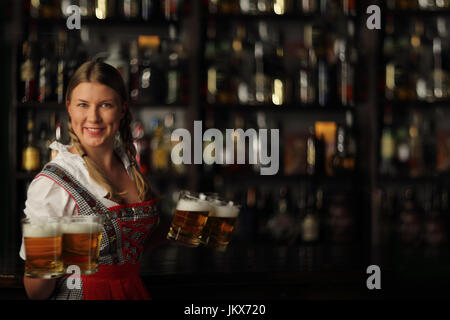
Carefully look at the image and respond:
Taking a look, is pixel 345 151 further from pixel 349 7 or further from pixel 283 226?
pixel 349 7

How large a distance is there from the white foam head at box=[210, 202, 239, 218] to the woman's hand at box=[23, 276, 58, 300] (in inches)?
14.0

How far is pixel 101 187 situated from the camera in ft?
3.36

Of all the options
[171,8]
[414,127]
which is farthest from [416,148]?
[171,8]

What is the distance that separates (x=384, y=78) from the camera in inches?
92.2

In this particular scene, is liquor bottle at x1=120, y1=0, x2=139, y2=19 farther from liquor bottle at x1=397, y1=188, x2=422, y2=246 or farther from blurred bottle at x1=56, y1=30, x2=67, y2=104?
liquor bottle at x1=397, y1=188, x2=422, y2=246

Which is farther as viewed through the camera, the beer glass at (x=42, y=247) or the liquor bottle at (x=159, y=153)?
the liquor bottle at (x=159, y=153)

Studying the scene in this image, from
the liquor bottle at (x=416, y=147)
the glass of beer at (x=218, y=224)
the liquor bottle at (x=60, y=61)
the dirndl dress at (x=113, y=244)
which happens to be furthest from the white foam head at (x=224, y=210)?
the liquor bottle at (x=416, y=147)

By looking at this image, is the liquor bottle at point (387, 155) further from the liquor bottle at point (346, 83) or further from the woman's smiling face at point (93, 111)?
the woman's smiling face at point (93, 111)

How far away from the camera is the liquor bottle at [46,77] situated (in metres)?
1.98

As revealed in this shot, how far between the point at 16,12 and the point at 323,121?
4.69 ft

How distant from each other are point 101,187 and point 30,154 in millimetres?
1256

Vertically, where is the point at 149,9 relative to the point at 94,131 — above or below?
above

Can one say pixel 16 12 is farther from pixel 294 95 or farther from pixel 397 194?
pixel 397 194

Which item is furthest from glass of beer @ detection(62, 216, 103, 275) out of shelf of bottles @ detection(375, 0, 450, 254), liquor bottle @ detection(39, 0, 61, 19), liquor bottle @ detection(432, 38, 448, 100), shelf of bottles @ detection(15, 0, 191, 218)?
liquor bottle @ detection(432, 38, 448, 100)
